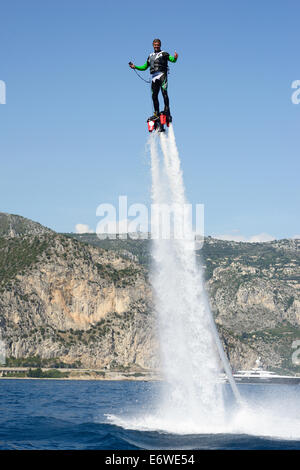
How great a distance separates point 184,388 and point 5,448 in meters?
14.2

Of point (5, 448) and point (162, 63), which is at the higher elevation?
point (162, 63)

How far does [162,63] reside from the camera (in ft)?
155

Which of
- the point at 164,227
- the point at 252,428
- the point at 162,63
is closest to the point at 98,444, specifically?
the point at 252,428

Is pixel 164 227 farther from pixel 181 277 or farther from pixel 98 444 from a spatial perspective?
pixel 98 444

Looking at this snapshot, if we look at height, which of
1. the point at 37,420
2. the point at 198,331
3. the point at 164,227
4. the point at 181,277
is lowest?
the point at 37,420

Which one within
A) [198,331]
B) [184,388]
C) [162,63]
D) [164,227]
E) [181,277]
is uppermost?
[162,63]

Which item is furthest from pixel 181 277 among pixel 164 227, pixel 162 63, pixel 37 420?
pixel 37 420

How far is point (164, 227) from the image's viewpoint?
5341 cm
